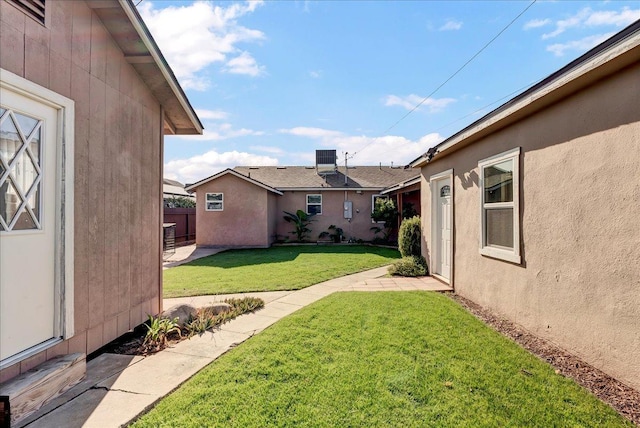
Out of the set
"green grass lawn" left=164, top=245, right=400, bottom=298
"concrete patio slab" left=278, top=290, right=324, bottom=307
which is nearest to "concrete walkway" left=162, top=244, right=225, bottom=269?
"green grass lawn" left=164, top=245, right=400, bottom=298

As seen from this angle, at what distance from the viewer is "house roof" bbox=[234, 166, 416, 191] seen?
19364mm

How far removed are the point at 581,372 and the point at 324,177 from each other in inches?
728

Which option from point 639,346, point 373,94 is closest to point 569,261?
point 639,346

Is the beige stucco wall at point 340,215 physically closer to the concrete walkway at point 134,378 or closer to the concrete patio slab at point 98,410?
the concrete walkway at point 134,378

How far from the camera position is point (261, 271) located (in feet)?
33.0

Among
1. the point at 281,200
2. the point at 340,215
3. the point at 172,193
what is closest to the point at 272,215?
the point at 281,200

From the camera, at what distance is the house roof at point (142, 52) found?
3.91 meters

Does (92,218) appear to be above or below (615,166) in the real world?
below

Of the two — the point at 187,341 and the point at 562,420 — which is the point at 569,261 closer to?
the point at 562,420

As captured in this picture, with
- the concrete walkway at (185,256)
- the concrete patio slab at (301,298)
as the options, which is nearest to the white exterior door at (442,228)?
the concrete patio slab at (301,298)

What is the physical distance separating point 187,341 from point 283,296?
2.83 m

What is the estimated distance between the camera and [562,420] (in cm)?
270

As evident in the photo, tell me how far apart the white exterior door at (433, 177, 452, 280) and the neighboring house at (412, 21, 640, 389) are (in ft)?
5.46

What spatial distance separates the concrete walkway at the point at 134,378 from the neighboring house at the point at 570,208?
417 cm
